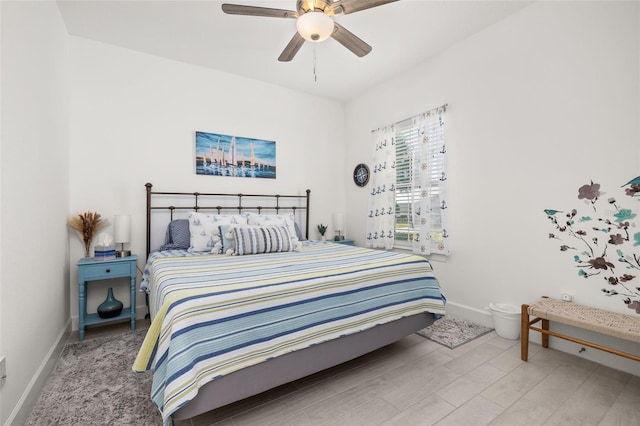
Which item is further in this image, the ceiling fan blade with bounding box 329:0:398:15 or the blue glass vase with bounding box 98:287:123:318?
the blue glass vase with bounding box 98:287:123:318

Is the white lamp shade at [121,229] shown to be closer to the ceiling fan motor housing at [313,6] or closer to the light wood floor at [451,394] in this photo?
the light wood floor at [451,394]

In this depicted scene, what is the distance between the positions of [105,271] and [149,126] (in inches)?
62.4

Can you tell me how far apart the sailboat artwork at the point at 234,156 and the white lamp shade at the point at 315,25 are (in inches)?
75.7

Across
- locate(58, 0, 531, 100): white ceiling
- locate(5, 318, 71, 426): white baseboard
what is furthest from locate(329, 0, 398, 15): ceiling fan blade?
locate(5, 318, 71, 426): white baseboard

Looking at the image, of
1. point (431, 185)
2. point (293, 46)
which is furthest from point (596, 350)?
point (293, 46)

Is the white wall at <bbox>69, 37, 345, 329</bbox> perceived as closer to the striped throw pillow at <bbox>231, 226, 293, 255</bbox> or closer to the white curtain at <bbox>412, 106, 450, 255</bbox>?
the striped throw pillow at <bbox>231, 226, 293, 255</bbox>

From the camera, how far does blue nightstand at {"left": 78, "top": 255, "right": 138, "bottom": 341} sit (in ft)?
8.20

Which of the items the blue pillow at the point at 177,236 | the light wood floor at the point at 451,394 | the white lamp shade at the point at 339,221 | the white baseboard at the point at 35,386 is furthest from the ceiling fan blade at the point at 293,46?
the white baseboard at the point at 35,386

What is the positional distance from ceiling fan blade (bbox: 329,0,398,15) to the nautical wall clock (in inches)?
93.4

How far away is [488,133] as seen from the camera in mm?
2777

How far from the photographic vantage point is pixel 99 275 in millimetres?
2574

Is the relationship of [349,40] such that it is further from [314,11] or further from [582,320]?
[582,320]

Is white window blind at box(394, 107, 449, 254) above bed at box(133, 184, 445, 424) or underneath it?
above

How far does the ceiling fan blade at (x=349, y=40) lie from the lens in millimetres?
2164
